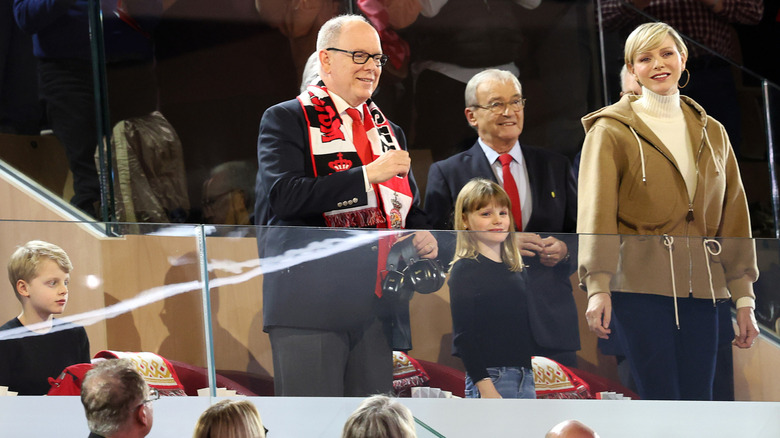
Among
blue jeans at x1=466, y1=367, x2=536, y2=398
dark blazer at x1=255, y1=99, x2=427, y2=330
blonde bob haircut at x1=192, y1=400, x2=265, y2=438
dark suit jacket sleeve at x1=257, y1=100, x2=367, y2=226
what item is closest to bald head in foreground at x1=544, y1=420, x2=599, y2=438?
blue jeans at x1=466, y1=367, x2=536, y2=398

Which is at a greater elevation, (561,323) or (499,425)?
(561,323)

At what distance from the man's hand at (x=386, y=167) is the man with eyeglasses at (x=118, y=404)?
862 millimetres

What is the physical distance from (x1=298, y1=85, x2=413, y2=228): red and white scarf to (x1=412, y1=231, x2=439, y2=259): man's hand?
Answer: 0.70ft

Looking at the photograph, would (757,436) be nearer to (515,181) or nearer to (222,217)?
(515,181)

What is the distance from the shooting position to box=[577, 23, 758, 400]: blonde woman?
3041 millimetres

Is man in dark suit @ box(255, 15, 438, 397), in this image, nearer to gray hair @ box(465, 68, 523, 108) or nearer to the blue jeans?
the blue jeans

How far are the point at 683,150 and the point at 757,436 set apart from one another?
870mm

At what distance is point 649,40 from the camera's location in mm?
3312

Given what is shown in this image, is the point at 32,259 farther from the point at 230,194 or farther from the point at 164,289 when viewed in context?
the point at 230,194

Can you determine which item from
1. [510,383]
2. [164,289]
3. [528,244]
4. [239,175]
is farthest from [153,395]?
[239,175]

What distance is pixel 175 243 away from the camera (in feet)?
9.26

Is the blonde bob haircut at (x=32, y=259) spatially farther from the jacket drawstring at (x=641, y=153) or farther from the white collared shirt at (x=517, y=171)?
the jacket drawstring at (x=641, y=153)

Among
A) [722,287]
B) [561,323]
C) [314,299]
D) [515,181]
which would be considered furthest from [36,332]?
[722,287]

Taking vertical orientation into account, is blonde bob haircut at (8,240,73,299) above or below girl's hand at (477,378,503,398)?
above
